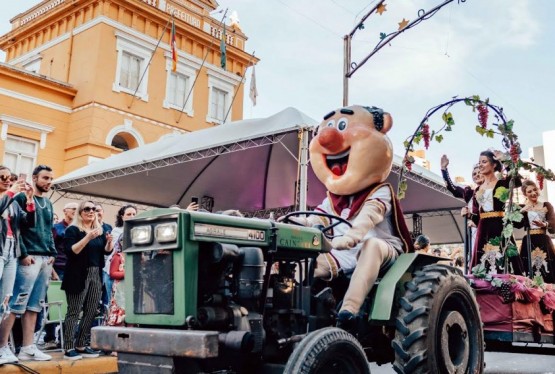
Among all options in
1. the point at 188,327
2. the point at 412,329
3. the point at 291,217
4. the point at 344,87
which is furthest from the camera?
the point at 344,87

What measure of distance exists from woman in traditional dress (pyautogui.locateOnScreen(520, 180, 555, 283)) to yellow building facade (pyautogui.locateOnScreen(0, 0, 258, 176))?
44.2ft

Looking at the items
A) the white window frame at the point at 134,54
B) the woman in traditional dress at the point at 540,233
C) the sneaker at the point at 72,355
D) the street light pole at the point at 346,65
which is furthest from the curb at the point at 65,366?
the white window frame at the point at 134,54

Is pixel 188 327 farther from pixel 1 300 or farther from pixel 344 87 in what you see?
pixel 344 87

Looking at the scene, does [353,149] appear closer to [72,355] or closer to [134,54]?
[72,355]

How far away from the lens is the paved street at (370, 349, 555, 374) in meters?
5.96

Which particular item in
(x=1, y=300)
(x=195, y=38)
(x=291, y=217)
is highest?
(x=195, y=38)

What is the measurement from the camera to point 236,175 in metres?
12.3

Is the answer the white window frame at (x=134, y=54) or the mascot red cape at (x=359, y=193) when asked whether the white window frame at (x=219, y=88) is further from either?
the mascot red cape at (x=359, y=193)

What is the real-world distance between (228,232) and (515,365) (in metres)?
5.15

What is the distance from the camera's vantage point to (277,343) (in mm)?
3176

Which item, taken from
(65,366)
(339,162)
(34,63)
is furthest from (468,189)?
(34,63)

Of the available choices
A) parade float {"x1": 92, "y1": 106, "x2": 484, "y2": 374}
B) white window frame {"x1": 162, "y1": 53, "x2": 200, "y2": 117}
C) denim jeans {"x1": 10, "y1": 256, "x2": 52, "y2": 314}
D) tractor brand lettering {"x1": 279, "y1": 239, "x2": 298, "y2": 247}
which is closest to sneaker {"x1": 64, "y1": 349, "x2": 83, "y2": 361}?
denim jeans {"x1": 10, "y1": 256, "x2": 52, "y2": 314}

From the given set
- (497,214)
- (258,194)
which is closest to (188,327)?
(497,214)

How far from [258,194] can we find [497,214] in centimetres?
732
